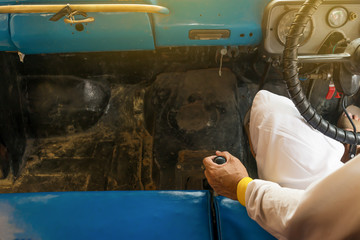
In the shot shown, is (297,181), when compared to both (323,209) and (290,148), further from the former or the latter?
(323,209)

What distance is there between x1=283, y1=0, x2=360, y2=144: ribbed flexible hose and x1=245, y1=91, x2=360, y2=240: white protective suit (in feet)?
0.17

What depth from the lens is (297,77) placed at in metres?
0.94

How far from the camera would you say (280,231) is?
0.65m

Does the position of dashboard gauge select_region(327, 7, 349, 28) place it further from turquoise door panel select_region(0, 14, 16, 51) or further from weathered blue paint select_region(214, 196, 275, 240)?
turquoise door panel select_region(0, 14, 16, 51)

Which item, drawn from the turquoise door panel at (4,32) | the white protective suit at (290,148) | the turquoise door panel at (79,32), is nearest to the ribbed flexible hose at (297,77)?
the white protective suit at (290,148)

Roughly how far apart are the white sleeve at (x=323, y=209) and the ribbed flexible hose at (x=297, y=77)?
406 mm

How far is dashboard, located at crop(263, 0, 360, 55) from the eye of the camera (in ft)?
3.75

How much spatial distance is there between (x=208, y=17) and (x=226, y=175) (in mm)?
715

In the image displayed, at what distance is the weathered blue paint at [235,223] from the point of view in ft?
2.93

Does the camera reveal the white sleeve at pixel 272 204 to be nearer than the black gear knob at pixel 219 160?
Yes

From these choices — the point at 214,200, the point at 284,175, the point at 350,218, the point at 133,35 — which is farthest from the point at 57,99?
the point at 350,218

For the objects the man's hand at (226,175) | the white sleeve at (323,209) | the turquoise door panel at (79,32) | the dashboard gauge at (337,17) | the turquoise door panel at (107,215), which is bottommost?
the turquoise door panel at (107,215)

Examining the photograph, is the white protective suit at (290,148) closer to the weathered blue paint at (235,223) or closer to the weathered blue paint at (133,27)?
the weathered blue paint at (235,223)

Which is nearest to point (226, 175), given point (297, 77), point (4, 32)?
point (297, 77)
